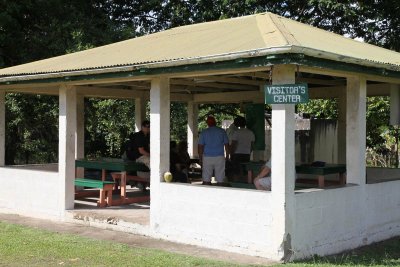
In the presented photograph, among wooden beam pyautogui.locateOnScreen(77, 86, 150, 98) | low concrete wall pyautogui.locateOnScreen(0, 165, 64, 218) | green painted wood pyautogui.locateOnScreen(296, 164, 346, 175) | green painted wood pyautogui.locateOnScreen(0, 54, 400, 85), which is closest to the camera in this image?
green painted wood pyautogui.locateOnScreen(0, 54, 400, 85)

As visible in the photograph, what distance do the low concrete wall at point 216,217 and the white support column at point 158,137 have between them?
9 cm

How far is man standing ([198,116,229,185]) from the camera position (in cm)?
998

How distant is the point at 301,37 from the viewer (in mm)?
8625

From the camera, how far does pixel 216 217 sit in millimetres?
7980

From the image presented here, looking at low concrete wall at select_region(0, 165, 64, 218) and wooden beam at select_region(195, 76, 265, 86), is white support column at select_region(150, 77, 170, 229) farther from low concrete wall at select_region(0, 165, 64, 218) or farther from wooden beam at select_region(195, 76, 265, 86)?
low concrete wall at select_region(0, 165, 64, 218)

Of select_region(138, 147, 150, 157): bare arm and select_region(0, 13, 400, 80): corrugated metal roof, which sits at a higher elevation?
select_region(0, 13, 400, 80): corrugated metal roof

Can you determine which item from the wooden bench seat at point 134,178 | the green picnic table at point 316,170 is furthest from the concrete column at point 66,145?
the green picnic table at point 316,170

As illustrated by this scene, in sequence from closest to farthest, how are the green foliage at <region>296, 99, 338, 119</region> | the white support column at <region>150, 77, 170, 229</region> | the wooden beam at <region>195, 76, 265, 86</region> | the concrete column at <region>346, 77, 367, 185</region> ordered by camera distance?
the concrete column at <region>346, 77, 367, 185</region>
the white support column at <region>150, 77, 170, 229</region>
the wooden beam at <region>195, 76, 265, 86</region>
the green foliage at <region>296, 99, 338, 119</region>

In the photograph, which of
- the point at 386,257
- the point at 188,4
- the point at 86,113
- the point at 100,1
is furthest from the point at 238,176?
the point at 100,1

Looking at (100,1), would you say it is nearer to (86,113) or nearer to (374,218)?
(86,113)

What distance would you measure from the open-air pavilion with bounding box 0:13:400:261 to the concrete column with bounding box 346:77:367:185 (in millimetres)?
15

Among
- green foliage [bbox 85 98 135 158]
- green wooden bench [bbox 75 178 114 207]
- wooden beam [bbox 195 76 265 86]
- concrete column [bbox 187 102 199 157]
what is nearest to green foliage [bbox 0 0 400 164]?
green foliage [bbox 85 98 135 158]

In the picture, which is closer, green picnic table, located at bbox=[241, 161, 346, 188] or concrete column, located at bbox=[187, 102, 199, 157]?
green picnic table, located at bbox=[241, 161, 346, 188]

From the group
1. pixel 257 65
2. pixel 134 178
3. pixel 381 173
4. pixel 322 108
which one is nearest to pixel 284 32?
pixel 257 65
